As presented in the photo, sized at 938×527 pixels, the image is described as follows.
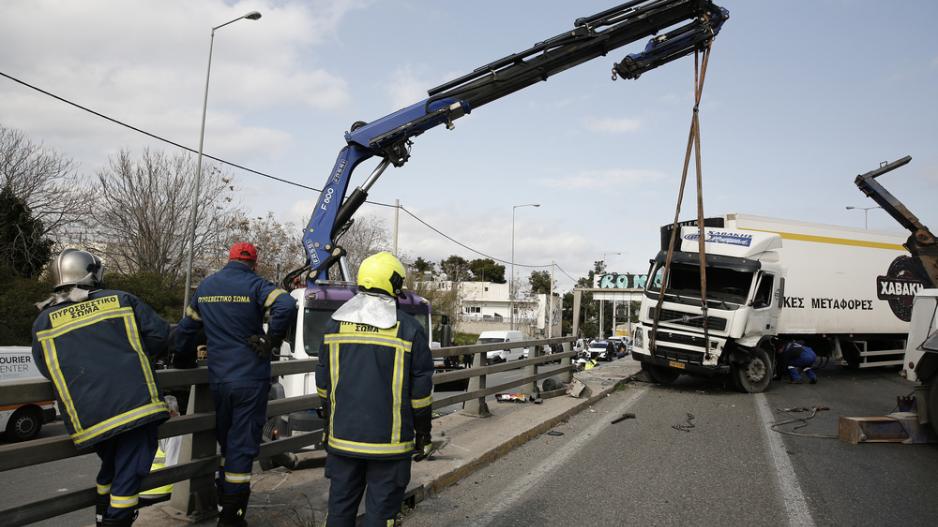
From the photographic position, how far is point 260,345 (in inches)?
170

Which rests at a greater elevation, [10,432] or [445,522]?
[445,522]

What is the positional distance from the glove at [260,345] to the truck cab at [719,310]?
402 inches

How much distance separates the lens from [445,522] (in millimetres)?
4895

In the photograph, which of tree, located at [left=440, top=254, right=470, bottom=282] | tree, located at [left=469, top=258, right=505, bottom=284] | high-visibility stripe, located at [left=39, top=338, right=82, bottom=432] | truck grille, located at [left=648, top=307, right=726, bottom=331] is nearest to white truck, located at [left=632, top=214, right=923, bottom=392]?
truck grille, located at [left=648, top=307, right=726, bottom=331]

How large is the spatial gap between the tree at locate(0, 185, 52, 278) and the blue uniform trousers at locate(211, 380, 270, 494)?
76.3ft

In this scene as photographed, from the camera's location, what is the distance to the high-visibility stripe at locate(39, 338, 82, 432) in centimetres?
337

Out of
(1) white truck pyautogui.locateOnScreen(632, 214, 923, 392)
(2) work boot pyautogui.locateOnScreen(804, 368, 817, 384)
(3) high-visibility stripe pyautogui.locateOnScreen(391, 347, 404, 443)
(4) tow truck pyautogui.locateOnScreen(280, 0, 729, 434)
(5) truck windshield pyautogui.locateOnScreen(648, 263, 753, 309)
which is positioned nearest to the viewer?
(3) high-visibility stripe pyautogui.locateOnScreen(391, 347, 404, 443)

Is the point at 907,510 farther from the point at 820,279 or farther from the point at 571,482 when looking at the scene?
the point at 820,279

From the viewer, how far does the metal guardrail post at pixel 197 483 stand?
14.2 ft

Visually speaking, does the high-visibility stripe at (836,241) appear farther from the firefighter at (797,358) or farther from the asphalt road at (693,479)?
the asphalt road at (693,479)

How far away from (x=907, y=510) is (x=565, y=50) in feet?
24.8

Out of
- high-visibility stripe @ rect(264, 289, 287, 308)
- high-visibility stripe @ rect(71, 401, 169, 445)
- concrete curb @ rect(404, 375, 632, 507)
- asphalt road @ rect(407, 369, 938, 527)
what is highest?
high-visibility stripe @ rect(264, 289, 287, 308)

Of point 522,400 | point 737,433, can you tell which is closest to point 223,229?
point 522,400

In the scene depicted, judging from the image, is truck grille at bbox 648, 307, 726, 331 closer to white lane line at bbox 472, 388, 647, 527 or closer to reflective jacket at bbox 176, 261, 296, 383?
white lane line at bbox 472, 388, 647, 527
